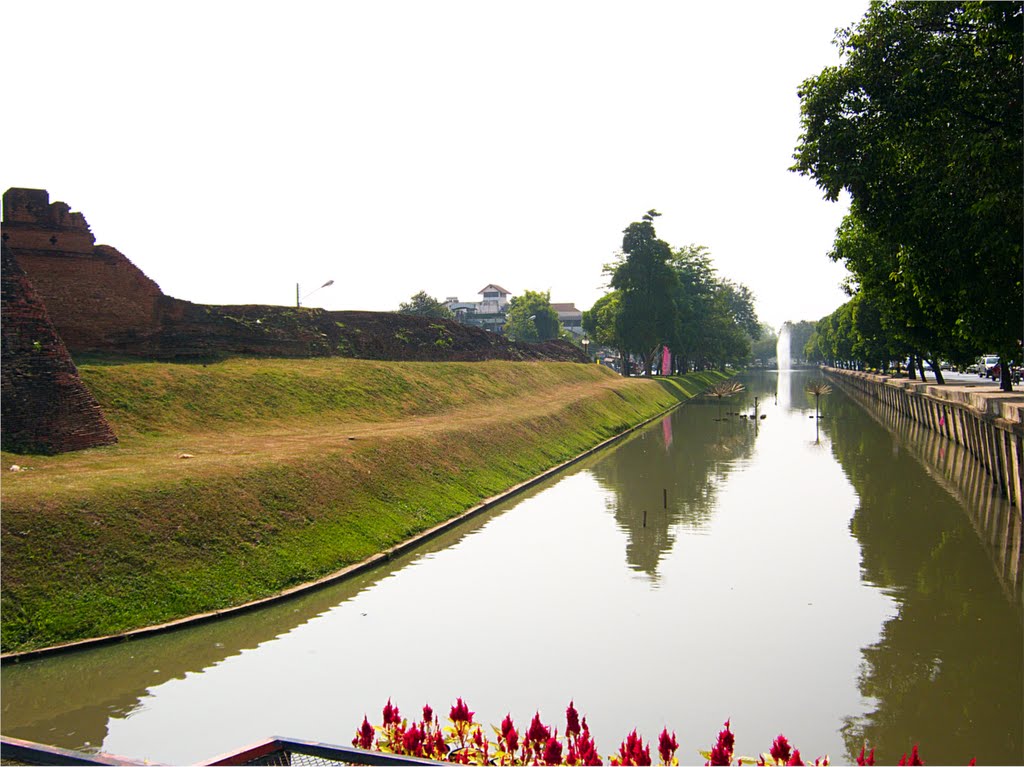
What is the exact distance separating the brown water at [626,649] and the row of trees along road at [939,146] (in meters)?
6.45

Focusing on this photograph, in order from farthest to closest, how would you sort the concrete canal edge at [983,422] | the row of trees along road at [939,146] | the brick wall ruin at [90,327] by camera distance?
1. the concrete canal edge at [983,422]
2. the brick wall ruin at [90,327]
3. the row of trees along road at [939,146]

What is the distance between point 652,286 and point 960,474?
158 ft

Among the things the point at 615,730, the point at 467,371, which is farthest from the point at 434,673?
the point at 467,371

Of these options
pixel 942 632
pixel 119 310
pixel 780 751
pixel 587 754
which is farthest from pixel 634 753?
pixel 119 310

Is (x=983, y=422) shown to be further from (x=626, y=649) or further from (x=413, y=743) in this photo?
(x=413, y=743)

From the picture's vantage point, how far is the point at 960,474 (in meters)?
34.1

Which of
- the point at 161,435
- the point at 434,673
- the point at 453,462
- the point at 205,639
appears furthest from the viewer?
the point at 453,462

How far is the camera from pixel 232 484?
18406mm

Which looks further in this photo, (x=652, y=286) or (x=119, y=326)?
(x=652, y=286)

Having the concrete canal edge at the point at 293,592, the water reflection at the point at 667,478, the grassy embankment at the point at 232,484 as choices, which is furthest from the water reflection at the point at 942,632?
the grassy embankment at the point at 232,484

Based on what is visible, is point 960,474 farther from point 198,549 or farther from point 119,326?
point 119,326

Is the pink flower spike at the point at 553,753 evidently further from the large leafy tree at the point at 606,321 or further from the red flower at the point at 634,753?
the large leafy tree at the point at 606,321

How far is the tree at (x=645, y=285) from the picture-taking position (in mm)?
80000

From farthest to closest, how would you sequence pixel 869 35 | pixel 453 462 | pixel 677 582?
pixel 453 462 < pixel 869 35 < pixel 677 582
